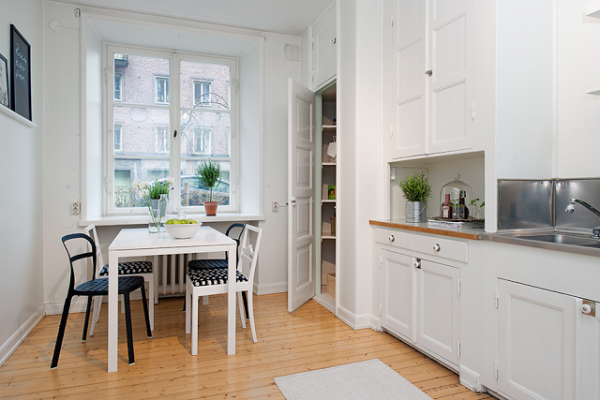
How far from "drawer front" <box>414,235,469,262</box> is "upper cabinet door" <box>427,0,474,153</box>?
0.58 meters

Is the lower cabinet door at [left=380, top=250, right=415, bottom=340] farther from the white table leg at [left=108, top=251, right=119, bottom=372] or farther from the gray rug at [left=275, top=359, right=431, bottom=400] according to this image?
the white table leg at [left=108, top=251, right=119, bottom=372]

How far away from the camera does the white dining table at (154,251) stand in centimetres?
237

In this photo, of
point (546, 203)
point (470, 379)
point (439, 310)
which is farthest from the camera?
point (439, 310)

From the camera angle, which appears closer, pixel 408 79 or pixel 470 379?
pixel 470 379

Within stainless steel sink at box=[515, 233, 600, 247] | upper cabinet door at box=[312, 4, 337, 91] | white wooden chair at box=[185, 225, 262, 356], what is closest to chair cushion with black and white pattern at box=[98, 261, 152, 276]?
white wooden chair at box=[185, 225, 262, 356]

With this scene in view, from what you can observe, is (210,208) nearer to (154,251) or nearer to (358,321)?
(154,251)

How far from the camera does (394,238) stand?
283 centimetres

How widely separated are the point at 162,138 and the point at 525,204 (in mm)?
3583

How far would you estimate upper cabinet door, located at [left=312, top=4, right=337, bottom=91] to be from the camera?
11.4 feet

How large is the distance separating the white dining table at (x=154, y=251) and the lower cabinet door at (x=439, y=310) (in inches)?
50.0

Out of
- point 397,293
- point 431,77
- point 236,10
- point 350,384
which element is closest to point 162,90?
point 236,10

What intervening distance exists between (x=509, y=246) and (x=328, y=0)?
2703mm

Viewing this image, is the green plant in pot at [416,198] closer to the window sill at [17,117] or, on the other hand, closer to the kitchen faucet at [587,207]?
the kitchen faucet at [587,207]

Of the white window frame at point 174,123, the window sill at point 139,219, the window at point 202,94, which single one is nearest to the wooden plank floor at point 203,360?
the window sill at point 139,219
